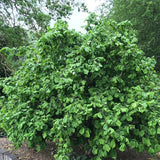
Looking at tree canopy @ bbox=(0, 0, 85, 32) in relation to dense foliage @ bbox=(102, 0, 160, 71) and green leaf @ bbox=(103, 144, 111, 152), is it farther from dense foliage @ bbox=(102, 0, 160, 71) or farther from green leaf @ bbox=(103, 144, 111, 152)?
dense foliage @ bbox=(102, 0, 160, 71)

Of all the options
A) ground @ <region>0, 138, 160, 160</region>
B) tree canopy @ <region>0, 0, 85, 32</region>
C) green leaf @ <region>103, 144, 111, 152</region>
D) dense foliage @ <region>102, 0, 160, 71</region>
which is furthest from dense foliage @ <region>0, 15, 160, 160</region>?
dense foliage @ <region>102, 0, 160, 71</region>

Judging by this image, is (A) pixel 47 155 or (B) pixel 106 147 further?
(A) pixel 47 155

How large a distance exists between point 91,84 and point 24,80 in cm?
109

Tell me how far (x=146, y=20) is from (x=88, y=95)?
1101 cm

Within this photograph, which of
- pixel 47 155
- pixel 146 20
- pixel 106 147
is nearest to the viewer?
pixel 106 147

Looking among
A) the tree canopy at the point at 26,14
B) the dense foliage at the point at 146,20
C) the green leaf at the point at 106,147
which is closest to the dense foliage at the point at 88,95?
the green leaf at the point at 106,147

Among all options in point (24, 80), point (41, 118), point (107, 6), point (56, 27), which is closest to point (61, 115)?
point (41, 118)

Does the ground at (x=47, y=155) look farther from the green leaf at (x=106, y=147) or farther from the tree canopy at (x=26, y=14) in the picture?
the tree canopy at (x=26, y=14)

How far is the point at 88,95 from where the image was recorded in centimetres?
265

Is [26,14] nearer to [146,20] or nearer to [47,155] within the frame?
[47,155]

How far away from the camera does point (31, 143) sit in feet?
9.12

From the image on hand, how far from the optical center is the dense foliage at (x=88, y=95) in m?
2.28

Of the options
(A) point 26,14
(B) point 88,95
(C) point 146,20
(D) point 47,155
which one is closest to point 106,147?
(B) point 88,95

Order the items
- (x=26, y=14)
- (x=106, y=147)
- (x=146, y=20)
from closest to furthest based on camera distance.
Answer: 1. (x=106, y=147)
2. (x=26, y=14)
3. (x=146, y=20)
